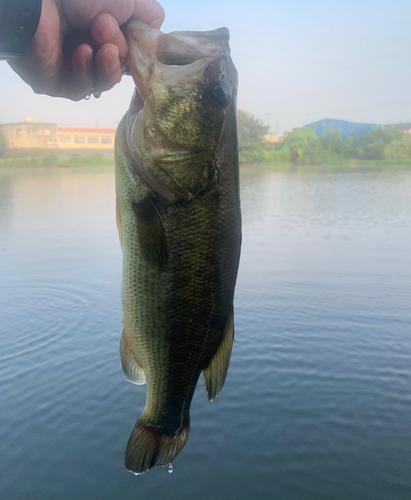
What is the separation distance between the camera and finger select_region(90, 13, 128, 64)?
129 cm

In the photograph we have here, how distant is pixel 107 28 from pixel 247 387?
123 inches

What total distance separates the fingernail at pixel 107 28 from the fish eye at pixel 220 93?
0.31 meters

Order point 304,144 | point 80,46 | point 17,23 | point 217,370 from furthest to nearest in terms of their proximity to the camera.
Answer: point 304,144, point 217,370, point 80,46, point 17,23

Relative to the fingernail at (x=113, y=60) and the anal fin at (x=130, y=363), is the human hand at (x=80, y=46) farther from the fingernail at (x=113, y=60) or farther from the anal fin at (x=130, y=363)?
the anal fin at (x=130, y=363)

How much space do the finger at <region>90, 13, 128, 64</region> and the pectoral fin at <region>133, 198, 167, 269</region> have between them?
0.47 metres

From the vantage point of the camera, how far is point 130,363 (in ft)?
5.02

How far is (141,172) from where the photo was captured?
1344 mm

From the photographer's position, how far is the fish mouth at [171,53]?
4.25 feet

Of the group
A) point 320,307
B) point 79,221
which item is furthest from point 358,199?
point 320,307

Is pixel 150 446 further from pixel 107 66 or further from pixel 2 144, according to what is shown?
pixel 2 144

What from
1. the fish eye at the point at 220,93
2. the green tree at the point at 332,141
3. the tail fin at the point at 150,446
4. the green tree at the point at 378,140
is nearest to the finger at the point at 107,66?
the fish eye at the point at 220,93

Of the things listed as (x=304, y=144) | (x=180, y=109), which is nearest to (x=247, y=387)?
(x=180, y=109)

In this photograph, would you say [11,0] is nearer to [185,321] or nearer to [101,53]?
[101,53]

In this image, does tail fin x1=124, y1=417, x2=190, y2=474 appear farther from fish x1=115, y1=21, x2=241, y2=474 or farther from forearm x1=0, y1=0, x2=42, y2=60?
forearm x1=0, y1=0, x2=42, y2=60
